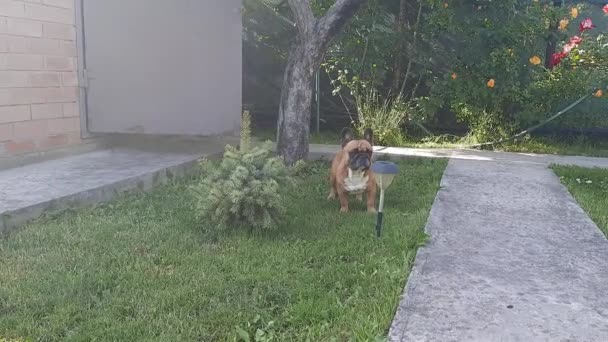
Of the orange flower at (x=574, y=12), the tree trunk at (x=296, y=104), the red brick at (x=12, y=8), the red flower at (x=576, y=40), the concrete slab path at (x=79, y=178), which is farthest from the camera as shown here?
the red flower at (x=576, y=40)

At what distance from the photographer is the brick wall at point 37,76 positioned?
5.31 metres

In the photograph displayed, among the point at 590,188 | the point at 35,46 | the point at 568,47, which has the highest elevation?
the point at 568,47

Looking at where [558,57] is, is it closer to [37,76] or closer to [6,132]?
[37,76]

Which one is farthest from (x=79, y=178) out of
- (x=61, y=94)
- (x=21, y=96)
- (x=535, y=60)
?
(x=535, y=60)

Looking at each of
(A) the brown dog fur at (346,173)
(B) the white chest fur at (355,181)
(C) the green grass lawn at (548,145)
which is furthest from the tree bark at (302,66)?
(C) the green grass lawn at (548,145)

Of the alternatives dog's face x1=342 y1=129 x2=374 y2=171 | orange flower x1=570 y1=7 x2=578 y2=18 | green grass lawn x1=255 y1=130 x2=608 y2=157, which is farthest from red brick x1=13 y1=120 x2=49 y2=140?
orange flower x1=570 y1=7 x2=578 y2=18

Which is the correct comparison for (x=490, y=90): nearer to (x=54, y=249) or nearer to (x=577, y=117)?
(x=577, y=117)

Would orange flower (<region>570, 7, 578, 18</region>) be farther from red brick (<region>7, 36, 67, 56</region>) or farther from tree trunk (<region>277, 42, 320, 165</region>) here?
red brick (<region>7, 36, 67, 56</region>)

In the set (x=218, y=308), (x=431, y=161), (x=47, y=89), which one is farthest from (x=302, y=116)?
(x=218, y=308)

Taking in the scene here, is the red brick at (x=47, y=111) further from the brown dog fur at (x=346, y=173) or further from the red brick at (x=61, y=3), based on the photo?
the brown dog fur at (x=346, y=173)

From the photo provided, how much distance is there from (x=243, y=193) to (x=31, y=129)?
128 inches

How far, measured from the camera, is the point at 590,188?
5.20 m

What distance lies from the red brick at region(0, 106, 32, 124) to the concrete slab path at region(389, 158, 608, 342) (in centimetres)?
413

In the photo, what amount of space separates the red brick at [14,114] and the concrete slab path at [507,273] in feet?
13.5
